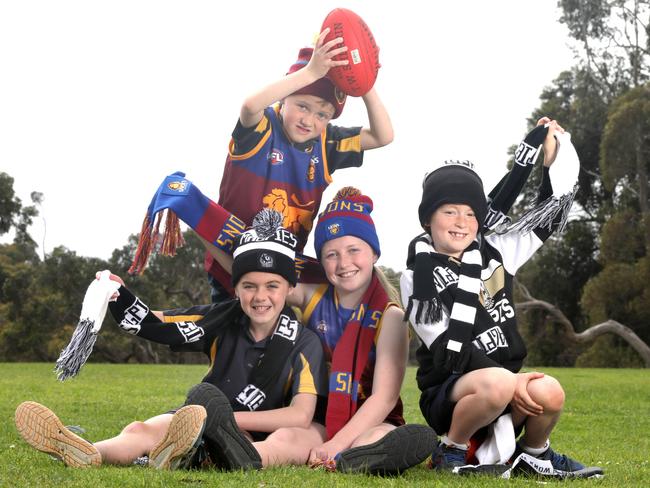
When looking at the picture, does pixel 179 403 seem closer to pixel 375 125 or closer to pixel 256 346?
pixel 256 346

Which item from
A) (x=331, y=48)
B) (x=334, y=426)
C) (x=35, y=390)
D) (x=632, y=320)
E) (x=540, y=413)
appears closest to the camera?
(x=540, y=413)

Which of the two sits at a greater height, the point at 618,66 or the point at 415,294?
the point at 618,66

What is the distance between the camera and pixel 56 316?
28.0m

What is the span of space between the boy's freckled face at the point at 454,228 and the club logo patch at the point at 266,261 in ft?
2.57

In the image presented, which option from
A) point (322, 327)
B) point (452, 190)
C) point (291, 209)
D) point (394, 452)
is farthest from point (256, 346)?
point (452, 190)

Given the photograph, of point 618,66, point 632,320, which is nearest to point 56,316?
point 632,320

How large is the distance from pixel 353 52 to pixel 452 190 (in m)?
0.91

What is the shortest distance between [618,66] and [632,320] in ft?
28.9

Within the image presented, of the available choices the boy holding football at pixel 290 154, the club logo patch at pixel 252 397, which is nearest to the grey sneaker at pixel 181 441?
the club logo patch at pixel 252 397

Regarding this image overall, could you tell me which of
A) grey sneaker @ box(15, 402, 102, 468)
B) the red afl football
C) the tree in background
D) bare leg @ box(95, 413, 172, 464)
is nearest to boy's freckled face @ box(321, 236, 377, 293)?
the red afl football

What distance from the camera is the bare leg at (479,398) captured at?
362cm

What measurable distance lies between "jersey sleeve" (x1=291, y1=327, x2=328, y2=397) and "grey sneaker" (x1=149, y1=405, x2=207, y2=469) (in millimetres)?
715

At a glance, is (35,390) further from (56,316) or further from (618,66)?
(618,66)

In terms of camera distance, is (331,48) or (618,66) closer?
(331,48)
